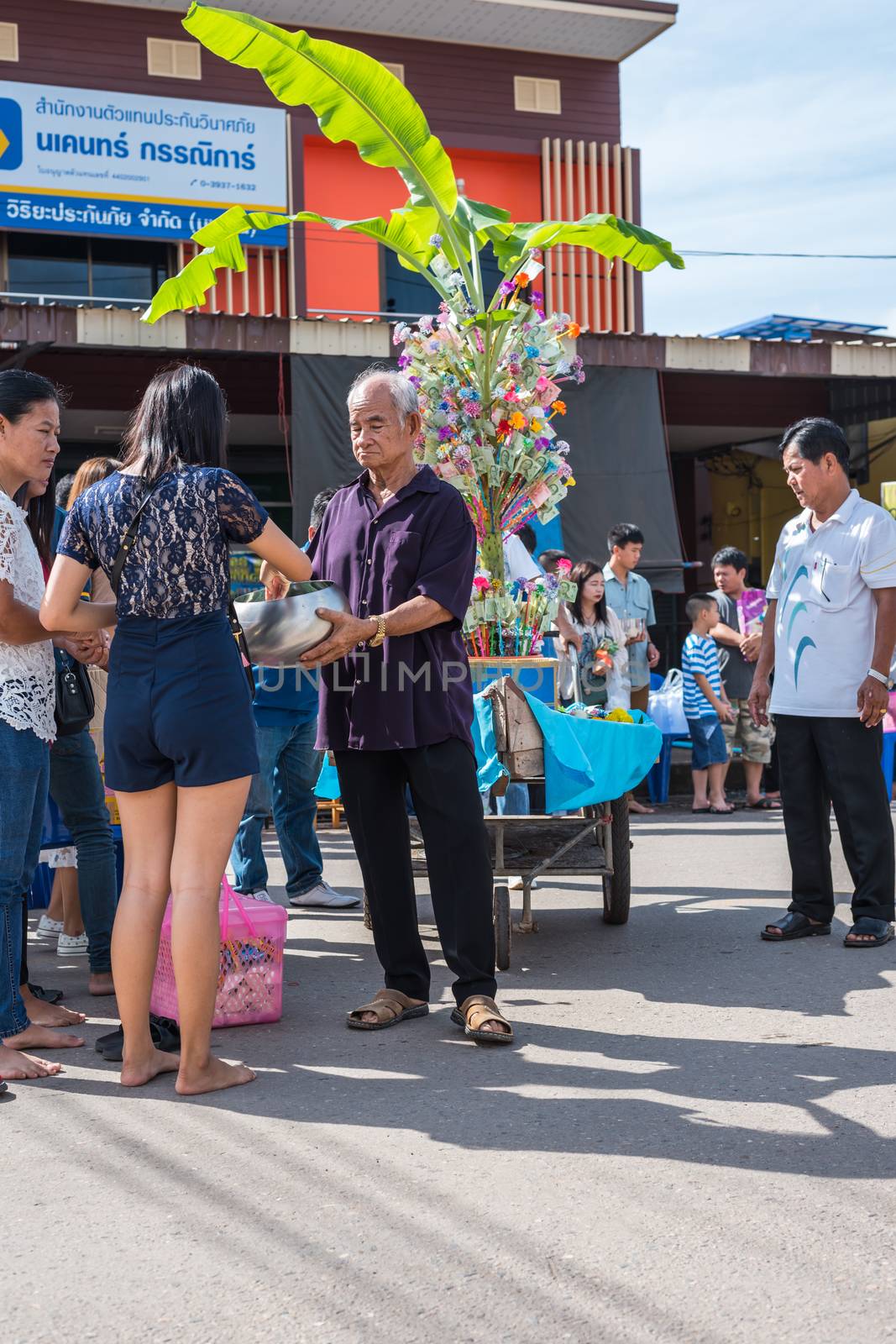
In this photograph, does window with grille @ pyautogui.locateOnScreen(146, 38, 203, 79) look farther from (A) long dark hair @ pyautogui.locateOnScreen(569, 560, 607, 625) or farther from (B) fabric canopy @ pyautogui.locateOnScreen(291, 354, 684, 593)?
(A) long dark hair @ pyautogui.locateOnScreen(569, 560, 607, 625)

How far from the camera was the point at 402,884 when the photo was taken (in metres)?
4.91

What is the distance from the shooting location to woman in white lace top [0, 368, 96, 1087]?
4.42m

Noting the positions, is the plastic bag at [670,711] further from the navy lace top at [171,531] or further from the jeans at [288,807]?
the navy lace top at [171,531]

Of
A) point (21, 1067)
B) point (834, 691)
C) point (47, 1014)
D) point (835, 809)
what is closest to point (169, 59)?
point (834, 691)

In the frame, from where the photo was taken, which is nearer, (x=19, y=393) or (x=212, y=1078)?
(x=212, y=1078)

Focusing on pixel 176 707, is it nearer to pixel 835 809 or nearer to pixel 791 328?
pixel 835 809

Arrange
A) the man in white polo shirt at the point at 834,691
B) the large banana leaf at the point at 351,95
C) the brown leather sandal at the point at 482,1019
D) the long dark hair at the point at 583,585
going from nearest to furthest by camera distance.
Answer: the brown leather sandal at the point at 482,1019 → the man in white polo shirt at the point at 834,691 → the large banana leaf at the point at 351,95 → the long dark hair at the point at 583,585

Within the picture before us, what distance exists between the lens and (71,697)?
4.84 metres

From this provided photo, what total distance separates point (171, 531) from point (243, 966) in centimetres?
168

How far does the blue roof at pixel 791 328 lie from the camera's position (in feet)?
63.7

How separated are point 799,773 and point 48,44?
14802 mm

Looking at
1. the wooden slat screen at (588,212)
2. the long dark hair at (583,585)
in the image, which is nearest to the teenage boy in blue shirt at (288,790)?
the long dark hair at (583,585)

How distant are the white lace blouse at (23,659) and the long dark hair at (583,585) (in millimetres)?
6496

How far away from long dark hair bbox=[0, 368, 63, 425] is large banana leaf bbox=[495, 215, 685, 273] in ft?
12.9
